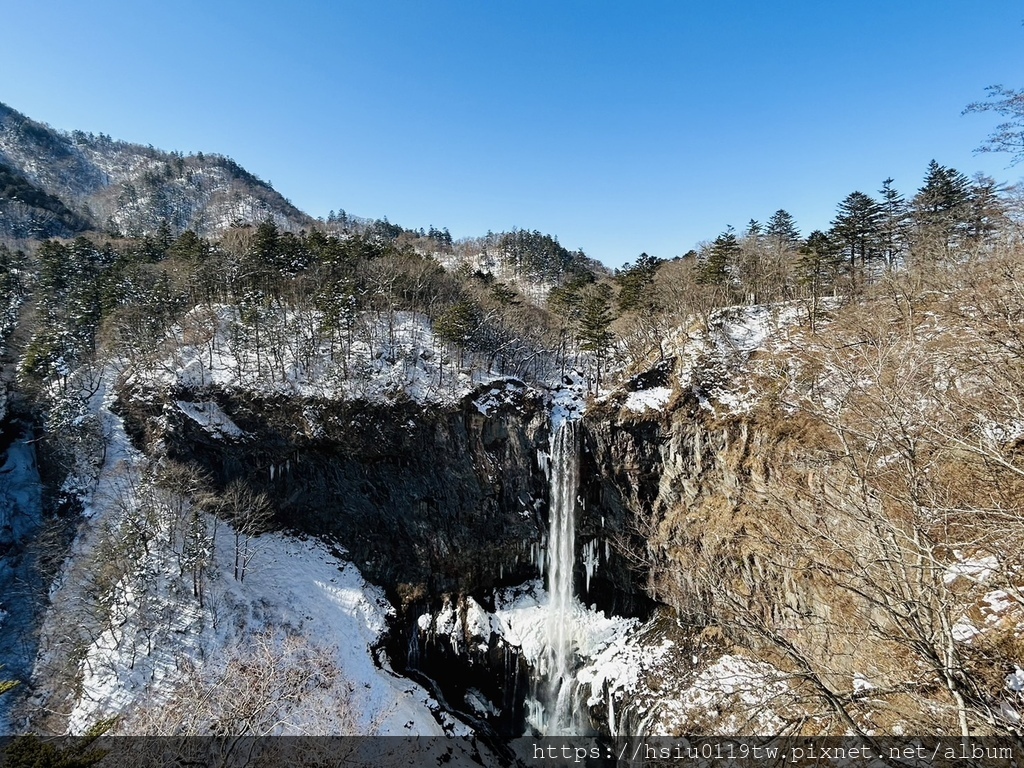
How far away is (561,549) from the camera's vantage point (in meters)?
26.0

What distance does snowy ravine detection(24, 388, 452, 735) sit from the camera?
728 inches

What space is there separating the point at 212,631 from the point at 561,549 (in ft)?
61.2

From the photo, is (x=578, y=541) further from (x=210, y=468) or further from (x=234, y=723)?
(x=210, y=468)

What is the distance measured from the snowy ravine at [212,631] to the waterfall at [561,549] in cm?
598

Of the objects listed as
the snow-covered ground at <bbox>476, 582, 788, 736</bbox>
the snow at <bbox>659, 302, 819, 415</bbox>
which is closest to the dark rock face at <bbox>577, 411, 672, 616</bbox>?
the snow-covered ground at <bbox>476, 582, 788, 736</bbox>

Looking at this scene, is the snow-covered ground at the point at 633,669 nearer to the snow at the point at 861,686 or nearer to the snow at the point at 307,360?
the snow at the point at 861,686

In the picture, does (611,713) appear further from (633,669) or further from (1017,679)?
(1017,679)

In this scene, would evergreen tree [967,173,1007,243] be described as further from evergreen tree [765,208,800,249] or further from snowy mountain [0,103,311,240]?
snowy mountain [0,103,311,240]

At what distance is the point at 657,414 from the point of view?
24578mm

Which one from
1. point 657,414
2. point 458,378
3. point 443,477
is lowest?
point 443,477

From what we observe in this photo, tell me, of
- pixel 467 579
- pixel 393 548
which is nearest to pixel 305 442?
pixel 393 548

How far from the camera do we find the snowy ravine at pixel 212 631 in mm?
18500

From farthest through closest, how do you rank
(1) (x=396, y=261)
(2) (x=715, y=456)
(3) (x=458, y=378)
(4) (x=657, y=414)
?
(1) (x=396, y=261)
(3) (x=458, y=378)
(4) (x=657, y=414)
(2) (x=715, y=456)

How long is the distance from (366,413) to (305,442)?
418cm
